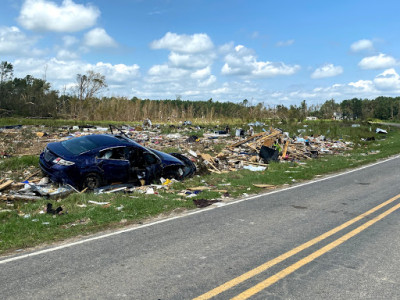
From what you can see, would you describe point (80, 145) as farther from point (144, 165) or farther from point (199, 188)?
point (199, 188)

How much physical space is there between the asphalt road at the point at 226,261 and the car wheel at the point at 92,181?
11.4ft

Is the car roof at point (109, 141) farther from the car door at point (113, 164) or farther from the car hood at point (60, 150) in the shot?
the car hood at point (60, 150)

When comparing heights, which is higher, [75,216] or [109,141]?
[109,141]

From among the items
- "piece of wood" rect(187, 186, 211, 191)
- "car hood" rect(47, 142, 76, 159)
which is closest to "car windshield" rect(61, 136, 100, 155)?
"car hood" rect(47, 142, 76, 159)

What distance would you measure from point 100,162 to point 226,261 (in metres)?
5.87

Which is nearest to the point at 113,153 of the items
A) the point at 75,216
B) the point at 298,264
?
the point at 75,216

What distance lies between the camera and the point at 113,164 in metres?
9.89

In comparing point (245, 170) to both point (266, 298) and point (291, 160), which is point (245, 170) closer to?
point (291, 160)

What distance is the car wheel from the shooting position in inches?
374

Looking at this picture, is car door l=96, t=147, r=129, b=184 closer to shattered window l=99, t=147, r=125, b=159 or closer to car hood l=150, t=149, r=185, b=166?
shattered window l=99, t=147, r=125, b=159

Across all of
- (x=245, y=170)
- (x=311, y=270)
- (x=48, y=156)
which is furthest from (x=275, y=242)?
(x=245, y=170)

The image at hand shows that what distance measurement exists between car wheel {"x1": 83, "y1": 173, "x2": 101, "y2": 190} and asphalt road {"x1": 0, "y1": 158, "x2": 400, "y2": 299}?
11.4 feet

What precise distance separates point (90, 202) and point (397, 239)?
6762 mm

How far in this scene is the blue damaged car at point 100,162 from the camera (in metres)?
9.31
